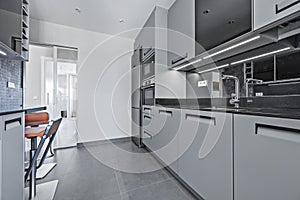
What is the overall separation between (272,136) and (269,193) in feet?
0.95

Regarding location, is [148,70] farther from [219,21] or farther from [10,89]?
[10,89]

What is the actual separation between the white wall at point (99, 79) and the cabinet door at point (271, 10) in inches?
110

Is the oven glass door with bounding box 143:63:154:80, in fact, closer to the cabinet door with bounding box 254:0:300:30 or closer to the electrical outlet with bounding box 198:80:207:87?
the electrical outlet with bounding box 198:80:207:87

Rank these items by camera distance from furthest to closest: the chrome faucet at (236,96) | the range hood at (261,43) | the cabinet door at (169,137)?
the cabinet door at (169,137)
the chrome faucet at (236,96)
the range hood at (261,43)

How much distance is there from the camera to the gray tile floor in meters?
1.36

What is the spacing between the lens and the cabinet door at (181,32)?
174 cm

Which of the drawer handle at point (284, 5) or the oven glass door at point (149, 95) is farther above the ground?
the drawer handle at point (284, 5)

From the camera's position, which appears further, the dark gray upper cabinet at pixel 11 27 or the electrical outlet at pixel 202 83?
the electrical outlet at pixel 202 83

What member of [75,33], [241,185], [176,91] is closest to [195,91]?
[176,91]

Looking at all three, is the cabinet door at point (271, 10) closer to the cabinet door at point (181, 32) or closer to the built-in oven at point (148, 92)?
the cabinet door at point (181, 32)

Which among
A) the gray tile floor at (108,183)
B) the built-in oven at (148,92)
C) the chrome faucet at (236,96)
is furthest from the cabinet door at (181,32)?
the gray tile floor at (108,183)

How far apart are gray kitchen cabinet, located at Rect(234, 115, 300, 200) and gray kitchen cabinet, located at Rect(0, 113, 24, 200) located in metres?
1.35

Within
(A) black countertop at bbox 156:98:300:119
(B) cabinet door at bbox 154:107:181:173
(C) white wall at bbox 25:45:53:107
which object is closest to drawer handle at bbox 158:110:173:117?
(B) cabinet door at bbox 154:107:181:173

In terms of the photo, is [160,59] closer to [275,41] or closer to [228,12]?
[228,12]
